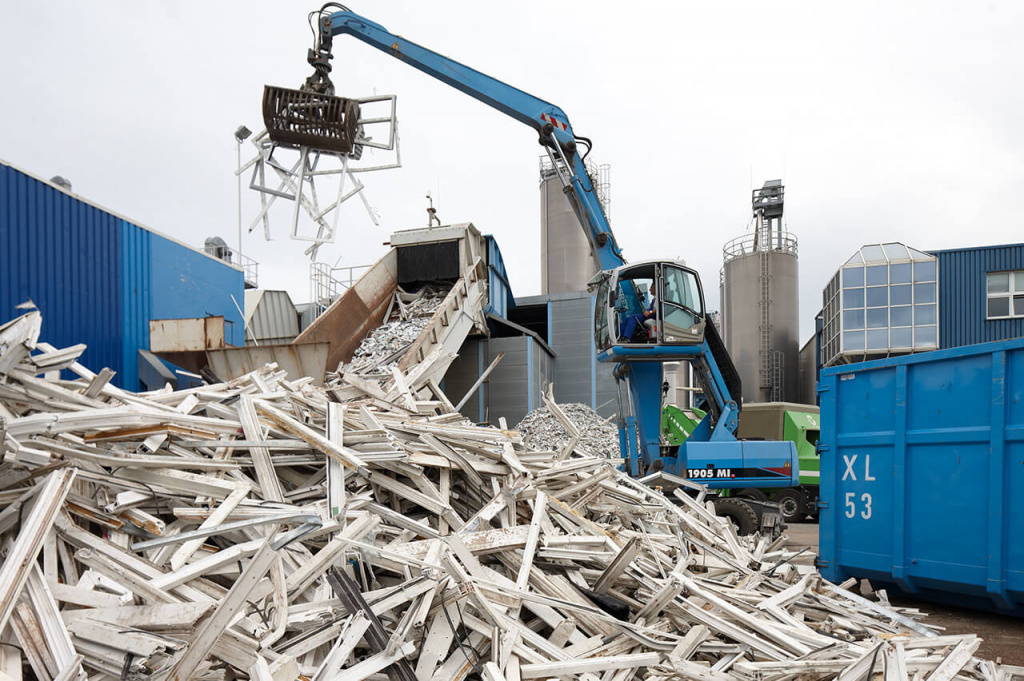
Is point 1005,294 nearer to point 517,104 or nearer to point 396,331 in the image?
point 517,104

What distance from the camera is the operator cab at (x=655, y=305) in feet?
27.7

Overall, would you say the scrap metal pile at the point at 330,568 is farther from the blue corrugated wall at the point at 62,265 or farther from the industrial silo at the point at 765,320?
the industrial silo at the point at 765,320

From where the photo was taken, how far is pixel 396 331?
41.9 feet

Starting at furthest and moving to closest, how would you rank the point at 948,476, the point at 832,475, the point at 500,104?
the point at 500,104, the point at 832,475, the point at 948,476

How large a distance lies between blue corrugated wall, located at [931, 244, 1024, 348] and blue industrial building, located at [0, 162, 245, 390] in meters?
19.5

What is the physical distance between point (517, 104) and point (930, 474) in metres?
9.53

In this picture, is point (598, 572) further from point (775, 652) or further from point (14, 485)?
point (14, 485)

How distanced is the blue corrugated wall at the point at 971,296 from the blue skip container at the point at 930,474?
49.5ft

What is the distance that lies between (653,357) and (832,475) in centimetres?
298

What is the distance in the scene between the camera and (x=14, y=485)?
275 centimetres

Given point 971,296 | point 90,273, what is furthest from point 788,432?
point 90,273

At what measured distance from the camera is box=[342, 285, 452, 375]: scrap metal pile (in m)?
11.3

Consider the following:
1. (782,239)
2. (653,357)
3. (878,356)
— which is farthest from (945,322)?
(653,357)

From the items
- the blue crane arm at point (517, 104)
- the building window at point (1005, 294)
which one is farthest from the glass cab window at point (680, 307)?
the building window at point (1005, 294)
